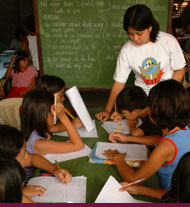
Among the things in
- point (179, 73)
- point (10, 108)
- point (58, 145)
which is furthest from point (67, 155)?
point (179, 73)

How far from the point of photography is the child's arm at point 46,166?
3.81 feet

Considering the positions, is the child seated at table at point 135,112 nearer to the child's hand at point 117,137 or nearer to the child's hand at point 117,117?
the child's hand at point 117,117

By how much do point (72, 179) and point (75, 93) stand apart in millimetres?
618

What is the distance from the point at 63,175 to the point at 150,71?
45.6 inches

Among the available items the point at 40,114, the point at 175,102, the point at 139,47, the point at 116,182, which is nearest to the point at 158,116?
the point at 175,102

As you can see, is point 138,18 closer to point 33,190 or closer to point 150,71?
point 150,71

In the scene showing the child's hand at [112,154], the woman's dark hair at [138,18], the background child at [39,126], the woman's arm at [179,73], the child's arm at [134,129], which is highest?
the woman's dark hair at [138,18]

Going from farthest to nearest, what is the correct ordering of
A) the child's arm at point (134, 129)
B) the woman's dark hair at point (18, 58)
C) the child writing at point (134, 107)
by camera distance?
the woman's dark hair at point (18, 58) → the child writing at point (134, 107) → the child's arm at point (134, 129)

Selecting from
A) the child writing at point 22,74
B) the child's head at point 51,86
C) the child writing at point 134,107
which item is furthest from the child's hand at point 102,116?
the child writing at point 22,74

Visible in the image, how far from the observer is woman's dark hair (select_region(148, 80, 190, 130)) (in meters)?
1.17

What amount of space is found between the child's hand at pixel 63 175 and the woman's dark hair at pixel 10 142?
230mm

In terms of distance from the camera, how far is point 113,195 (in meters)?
1.04

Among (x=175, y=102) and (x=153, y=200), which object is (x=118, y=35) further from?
(x=153, y=200)

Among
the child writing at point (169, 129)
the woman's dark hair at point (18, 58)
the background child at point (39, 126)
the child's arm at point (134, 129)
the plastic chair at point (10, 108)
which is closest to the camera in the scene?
the child writing at point (169, 129)
